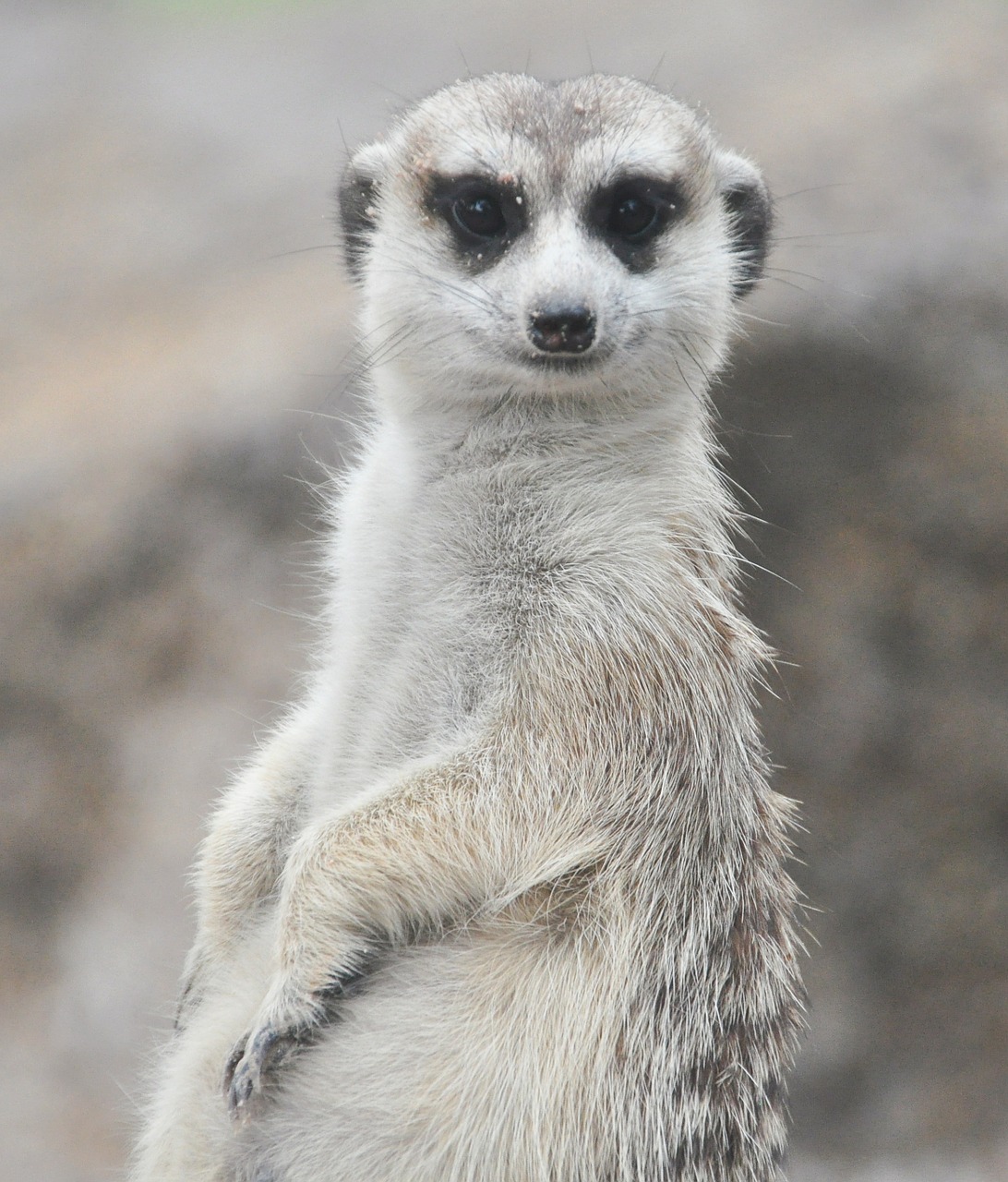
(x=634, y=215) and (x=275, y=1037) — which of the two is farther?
(x=634, y=215)

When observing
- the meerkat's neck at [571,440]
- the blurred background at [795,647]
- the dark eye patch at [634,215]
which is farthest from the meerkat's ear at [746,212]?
the blurred background at [795,647]

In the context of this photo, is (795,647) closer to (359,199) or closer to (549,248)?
(359,199)

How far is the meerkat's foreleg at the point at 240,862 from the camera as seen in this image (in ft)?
7.11

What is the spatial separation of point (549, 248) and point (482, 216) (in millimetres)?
184

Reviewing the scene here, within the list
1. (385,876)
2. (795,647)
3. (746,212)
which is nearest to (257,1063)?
(385,876)

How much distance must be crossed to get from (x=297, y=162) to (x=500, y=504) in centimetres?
425

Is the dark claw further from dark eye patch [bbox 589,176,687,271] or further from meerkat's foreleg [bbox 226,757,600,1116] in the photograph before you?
dark eye patch [bbox 589,176,687,271]

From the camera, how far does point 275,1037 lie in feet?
5.79

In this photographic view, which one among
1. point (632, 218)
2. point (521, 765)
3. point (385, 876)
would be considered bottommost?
point (385, 876)

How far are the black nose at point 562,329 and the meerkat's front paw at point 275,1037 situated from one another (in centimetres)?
91

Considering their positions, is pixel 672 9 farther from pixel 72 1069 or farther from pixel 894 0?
pixel 72 1069

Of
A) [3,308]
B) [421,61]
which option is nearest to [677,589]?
[3,308]

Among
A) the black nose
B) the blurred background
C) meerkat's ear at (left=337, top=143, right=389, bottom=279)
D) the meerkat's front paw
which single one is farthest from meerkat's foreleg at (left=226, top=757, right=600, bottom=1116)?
the blurred background

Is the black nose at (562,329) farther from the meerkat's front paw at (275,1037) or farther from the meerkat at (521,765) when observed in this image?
the meerkat's front paw at (275,1037)
